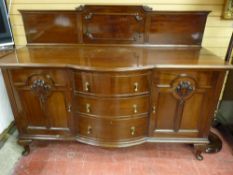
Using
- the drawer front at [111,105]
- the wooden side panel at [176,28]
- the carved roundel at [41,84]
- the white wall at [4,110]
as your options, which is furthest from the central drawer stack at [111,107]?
the white wall at [4,110]

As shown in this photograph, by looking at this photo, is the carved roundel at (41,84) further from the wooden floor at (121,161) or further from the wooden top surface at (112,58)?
the wooden floor at (121,161)

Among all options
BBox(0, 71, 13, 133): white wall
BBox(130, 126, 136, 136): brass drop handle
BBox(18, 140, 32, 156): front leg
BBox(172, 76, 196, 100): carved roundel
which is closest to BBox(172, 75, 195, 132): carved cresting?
BBox(172, 76, 196, 100): carved roundel

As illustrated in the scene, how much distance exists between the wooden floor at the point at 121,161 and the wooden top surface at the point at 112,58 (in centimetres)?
87

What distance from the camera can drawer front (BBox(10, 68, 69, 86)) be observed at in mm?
1286

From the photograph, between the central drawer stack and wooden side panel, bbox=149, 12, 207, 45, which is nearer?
the central drawer stack

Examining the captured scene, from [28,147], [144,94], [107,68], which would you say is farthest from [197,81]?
[28,147]

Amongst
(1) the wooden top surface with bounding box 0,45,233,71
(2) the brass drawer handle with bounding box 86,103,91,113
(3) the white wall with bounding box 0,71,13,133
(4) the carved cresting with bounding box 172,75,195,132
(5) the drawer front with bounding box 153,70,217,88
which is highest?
(1) the wooden top surface with bounding box 0,45,233,71

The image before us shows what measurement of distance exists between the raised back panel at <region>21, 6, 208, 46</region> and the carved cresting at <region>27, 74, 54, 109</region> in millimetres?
511

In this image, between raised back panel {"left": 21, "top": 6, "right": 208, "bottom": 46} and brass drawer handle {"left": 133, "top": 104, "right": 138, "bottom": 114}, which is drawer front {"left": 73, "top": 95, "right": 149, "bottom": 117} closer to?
brass drawer handle {"left": 133, "top": 104, "right": 138, "bottom": 114}

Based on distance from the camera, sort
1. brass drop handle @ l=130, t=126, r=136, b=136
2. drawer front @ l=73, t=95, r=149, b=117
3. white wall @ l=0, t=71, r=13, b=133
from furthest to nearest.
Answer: white wall @ l=0, t=71, r=13, b=133 < brass drop handle @ l=130, t=126, r=136, b=136 < drawer front @ l=73, t=95, r=149, b=117

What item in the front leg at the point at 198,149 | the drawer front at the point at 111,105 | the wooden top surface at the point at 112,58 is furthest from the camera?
the front leg at the point at 198,149

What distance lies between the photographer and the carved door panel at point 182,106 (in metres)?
1.30

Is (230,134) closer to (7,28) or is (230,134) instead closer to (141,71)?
(141,71)

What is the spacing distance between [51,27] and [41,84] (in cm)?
60
